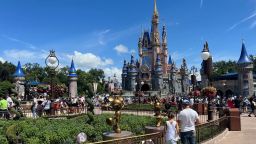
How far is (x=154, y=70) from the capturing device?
349 ft

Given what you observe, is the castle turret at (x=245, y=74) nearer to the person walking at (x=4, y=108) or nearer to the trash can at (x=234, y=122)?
the trash can at (x=234, y=122)

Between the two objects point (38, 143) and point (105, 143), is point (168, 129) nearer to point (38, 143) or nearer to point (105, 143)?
point (105, 143)

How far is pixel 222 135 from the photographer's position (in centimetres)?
Result: 1620

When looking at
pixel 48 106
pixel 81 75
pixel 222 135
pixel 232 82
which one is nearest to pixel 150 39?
pixel 81 75

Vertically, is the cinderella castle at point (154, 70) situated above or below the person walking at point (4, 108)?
above

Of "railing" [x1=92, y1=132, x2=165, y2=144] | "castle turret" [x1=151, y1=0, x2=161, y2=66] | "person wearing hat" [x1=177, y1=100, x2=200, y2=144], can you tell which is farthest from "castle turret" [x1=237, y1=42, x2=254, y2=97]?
"railing" [x1=92, y1=132, x2=165, y2=144]

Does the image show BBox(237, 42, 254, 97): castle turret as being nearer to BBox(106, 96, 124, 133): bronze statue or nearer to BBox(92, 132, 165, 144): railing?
BBox(92, 132, 165, 144): railing

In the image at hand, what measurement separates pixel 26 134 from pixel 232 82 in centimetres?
7314

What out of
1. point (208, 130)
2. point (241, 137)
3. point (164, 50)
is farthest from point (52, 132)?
point (164, 50)

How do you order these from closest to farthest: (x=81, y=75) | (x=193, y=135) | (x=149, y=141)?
(x=149, y=141)
(x=193, y=135)
(x=81, y=75)

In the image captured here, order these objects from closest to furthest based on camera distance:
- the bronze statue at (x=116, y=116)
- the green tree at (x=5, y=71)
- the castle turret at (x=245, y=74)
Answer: the bronze statue at (x=116, y=116) < the castle turret at (x=245, y=74) < the green tree at (x=5, y=71)

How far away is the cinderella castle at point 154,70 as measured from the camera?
10631 centimetres

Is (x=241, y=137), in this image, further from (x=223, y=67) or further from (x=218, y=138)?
(x=223, y=67)

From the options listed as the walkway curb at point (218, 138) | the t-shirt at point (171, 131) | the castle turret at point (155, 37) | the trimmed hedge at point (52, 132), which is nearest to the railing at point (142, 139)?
the t-shirt at point (171, 131)
